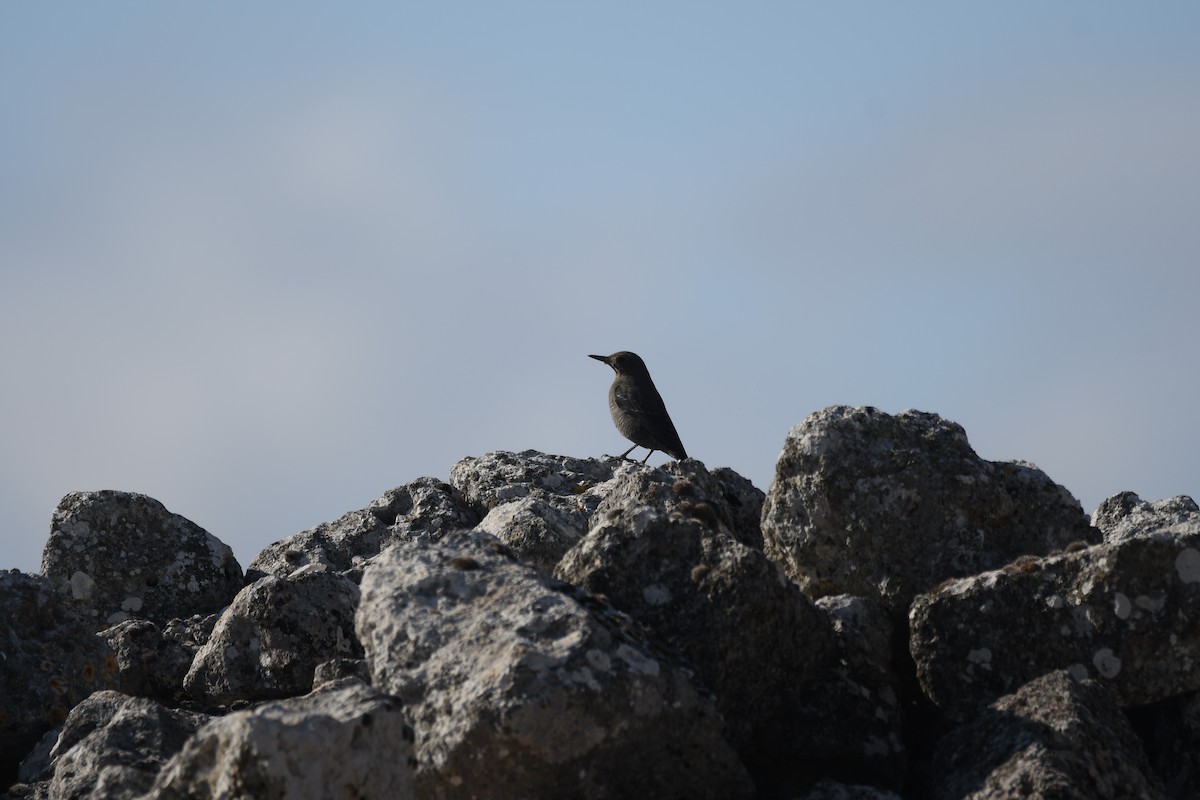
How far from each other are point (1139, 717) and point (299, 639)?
17.8 feet

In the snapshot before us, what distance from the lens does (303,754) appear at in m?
5.40

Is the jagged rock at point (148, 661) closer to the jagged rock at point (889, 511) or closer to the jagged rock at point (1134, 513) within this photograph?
the jagged rock at point (889, 511)

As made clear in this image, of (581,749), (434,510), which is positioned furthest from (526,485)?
(581,749)

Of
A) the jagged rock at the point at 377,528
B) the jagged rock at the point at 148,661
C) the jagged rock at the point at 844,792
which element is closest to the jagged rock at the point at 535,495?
the jagged rock at the point at 377,528

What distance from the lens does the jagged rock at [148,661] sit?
10.5 m

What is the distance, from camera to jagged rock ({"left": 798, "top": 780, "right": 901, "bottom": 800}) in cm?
664

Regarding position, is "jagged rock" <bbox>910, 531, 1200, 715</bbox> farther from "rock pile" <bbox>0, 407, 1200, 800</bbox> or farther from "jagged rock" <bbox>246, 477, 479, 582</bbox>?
"jagged rock" <bbox>246, 477, 479, 582</bbox>

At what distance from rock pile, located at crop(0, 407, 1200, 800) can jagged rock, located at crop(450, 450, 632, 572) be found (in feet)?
0.18

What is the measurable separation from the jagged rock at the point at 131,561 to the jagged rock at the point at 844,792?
25.4 ft

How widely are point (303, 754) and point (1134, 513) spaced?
9.58 meters

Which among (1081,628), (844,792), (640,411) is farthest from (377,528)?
(844,792)

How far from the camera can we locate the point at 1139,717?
26.0ft

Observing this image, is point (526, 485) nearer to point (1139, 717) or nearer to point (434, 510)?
point (434, 510)

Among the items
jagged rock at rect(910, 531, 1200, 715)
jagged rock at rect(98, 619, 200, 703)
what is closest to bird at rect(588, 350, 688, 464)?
jagged rock at rect(98, 619, 200, 703)
